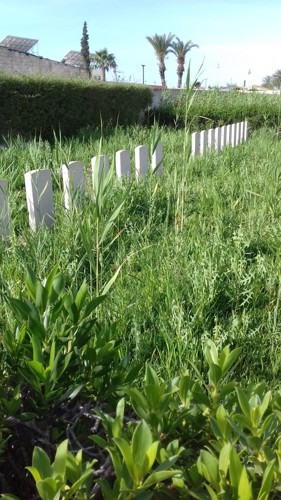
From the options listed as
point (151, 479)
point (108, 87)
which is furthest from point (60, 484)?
point (108, 87)

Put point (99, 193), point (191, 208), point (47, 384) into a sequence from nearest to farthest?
point (47, 384)
point (99, 193)
point (191, 208)

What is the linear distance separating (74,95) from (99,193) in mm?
9132

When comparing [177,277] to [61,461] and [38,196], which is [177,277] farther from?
[61,461]

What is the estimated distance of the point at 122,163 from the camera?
13.2 ft

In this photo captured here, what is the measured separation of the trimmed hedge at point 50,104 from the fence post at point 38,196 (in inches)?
225

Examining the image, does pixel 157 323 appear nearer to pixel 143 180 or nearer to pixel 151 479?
pixel 151 479

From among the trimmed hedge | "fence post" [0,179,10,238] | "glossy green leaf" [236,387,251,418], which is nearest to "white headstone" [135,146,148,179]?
"fence post" [0,179,10,238]

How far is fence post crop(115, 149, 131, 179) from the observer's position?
157 inches

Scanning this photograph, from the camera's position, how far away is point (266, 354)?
1.88 metres

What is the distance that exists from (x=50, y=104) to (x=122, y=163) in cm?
649

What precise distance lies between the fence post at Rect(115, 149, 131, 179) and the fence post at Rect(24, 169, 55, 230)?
3.51 ft

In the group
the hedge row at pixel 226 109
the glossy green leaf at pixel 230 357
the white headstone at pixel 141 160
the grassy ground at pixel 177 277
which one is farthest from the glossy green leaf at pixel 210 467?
the hedge row at pixel 226 109

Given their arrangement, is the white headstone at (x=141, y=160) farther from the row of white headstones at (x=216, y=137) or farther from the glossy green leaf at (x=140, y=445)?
the glossy green leaf at (x=140, y=445)

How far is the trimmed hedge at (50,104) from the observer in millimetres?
9375
